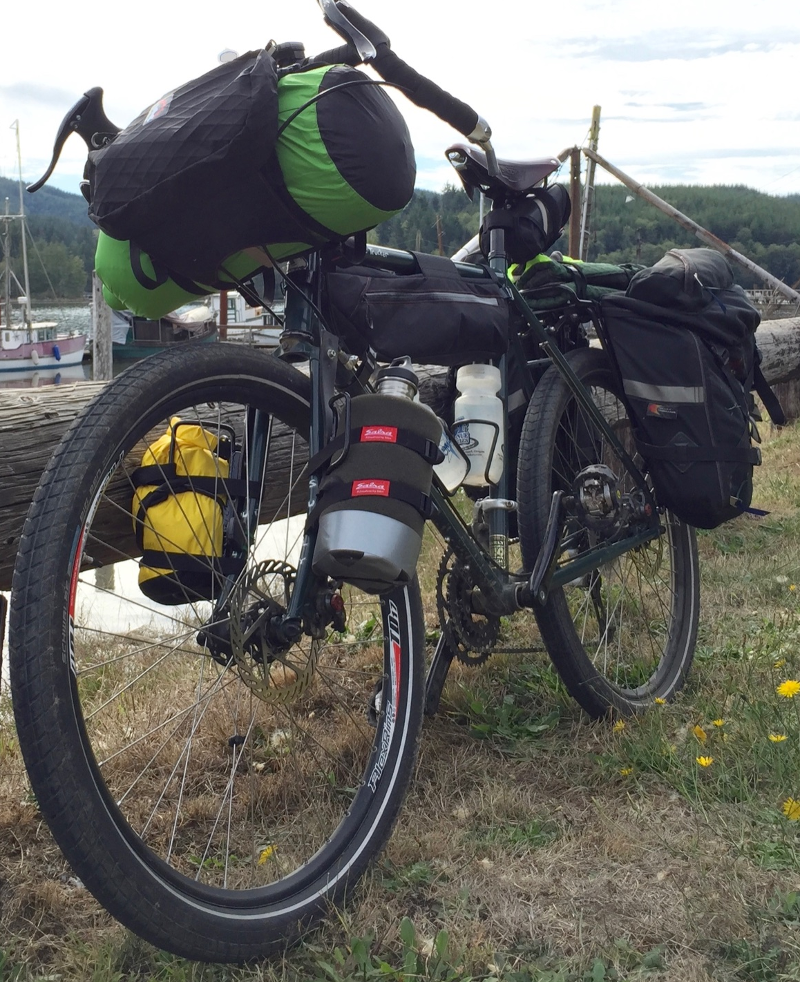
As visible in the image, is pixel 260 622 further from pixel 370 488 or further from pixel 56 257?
pixel 56 257

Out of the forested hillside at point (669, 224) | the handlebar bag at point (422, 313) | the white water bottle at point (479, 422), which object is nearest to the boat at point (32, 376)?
the forested hillside at point (669, 224)

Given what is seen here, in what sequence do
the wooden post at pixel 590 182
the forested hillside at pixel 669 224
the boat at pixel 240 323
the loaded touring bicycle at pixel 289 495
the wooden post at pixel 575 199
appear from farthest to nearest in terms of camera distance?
1. the boat at pixel 240 323
2. the forested hillside at pixel 669 224
3. the wooden post at pixel 590 182
4. the wooden post at pixel 575 199
5. the loaded touring bicycle at pixel 289 495

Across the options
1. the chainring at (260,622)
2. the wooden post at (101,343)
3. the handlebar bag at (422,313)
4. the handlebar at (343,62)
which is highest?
the handlebar at (343,62)

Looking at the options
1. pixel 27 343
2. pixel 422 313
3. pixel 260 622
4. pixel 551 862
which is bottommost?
pixel 27 343

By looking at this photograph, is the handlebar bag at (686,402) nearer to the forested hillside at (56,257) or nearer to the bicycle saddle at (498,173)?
the bicycle saddle at (498,173)

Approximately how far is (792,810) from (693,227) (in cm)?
1025

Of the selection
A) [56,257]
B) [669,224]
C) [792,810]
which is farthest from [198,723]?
[56,257]

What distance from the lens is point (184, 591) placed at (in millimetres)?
1903

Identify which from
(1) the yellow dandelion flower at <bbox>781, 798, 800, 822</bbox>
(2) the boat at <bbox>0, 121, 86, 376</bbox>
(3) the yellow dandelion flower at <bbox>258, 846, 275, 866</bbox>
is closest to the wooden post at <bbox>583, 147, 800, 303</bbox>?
(1) the yellow dandelion flower at <bbox>781, 798, 800, 822</bbox>

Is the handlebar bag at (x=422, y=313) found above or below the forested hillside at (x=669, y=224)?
below

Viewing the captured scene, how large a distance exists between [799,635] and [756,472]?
11.8 feet

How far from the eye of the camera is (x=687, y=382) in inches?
107

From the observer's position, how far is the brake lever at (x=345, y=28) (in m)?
1.69

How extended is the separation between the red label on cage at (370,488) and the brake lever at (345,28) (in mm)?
787
